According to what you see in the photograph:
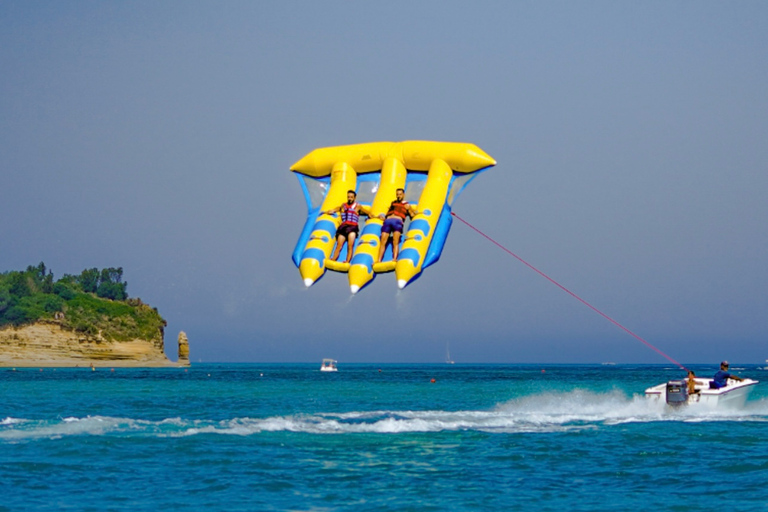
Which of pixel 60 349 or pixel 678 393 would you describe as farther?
pixel 60 349

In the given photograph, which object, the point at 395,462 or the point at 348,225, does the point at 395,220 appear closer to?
the point at 348,225

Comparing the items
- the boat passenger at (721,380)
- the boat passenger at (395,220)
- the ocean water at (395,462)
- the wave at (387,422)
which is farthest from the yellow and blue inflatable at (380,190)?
the boat passenger at (721,380)

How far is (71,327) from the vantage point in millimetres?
67625

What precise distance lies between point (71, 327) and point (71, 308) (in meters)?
2.26

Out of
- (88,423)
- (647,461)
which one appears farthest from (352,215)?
(88,423)

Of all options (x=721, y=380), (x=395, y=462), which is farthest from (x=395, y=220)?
(x=721, y=380)

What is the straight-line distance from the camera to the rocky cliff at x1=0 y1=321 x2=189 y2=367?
6381 centimetres

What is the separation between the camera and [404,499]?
9070 millimetres

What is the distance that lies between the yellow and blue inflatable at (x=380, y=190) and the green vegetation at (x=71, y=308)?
58.2 meters

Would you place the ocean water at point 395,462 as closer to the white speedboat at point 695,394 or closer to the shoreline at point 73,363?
the white speedboat at point 695,394

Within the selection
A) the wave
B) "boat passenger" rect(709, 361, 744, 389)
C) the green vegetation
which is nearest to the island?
the green vegetation

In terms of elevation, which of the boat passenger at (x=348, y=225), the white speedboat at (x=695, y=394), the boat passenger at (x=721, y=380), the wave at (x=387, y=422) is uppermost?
the boat passenger at (x=348, y=225)

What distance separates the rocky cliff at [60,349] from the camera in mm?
63812

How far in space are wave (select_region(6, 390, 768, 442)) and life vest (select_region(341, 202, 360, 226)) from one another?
3.88 meters
